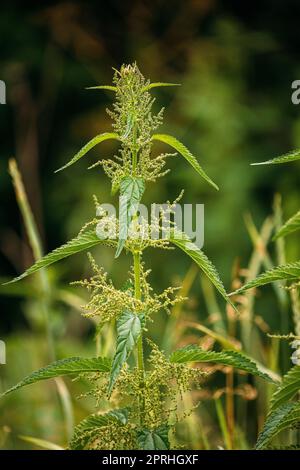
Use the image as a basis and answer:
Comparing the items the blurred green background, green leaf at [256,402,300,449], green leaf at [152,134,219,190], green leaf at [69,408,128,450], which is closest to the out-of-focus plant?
green leaf at [256,402,300,449]

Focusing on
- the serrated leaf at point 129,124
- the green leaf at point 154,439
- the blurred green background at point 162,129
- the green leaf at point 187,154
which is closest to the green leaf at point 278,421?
the green leaf at point 154,439

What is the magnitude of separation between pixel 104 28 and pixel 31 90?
32.2 inches

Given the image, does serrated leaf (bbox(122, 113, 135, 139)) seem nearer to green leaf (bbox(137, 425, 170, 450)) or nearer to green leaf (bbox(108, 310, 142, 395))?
green leaf (bbox(108, 310, 142, 395))

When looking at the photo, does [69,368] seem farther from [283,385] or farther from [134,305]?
[283,385]

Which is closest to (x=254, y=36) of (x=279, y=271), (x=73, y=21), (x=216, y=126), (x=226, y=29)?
(x=226, y=29)

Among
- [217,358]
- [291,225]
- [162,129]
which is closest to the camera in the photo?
[217,358]

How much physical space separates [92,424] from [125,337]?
0.24 metres

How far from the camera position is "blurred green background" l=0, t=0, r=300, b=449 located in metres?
4.64

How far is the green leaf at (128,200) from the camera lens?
4.19 ft

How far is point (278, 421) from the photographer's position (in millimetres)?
1407

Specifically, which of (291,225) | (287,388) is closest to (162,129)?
(291,225)

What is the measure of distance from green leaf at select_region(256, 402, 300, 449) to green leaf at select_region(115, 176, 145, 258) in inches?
17.3

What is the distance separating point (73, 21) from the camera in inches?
240
